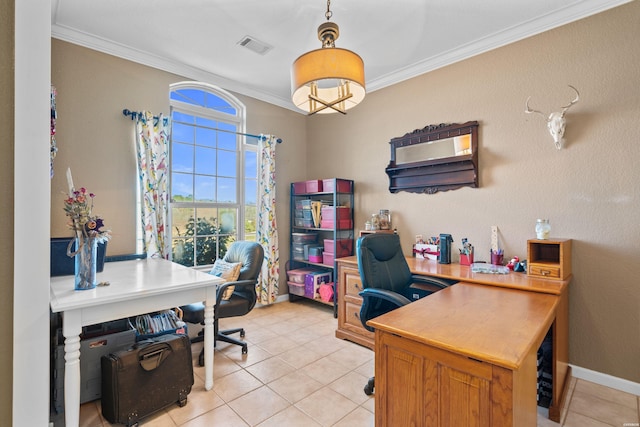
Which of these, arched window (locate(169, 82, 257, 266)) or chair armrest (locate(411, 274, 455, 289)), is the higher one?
arched window (locate(169, 82, 257, 266))

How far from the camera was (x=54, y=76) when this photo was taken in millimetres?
2660

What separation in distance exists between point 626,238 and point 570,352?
98 centimetres

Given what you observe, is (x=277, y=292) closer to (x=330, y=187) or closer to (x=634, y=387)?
(x=330, y=187)

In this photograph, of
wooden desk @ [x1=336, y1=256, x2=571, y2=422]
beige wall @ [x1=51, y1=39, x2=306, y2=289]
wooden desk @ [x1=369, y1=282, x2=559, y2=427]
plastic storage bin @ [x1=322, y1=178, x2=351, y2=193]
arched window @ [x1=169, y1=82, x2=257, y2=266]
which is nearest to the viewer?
wooden desk @ [x1=369, y1=282, x2=559, y2=427]

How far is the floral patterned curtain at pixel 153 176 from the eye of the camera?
302cm

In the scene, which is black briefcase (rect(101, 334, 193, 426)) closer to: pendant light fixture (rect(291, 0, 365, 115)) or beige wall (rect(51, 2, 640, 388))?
beige wall (rect(51, 2, 640, 388))

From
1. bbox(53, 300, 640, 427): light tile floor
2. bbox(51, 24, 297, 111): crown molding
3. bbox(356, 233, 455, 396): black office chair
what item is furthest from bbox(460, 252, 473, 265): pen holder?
bbox(51, 24, 297, 111): crown molding

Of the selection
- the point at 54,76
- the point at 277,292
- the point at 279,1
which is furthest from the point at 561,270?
the point at 54,76

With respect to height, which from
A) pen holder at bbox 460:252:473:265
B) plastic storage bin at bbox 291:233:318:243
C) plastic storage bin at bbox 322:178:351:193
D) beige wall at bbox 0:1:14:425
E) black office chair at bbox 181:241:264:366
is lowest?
black office chair at bbox 181:241:264:366

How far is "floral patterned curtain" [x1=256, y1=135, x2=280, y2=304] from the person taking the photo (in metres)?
3.98

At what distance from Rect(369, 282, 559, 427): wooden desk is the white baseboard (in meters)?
1.25

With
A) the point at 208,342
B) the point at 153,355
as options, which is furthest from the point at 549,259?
the point at 153,355

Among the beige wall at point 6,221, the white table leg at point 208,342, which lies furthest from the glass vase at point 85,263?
the beige wall at point 6,221

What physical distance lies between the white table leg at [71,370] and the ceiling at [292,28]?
7.67 feet
